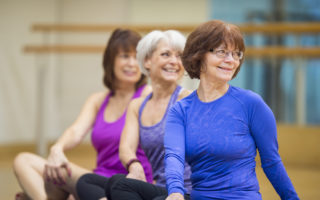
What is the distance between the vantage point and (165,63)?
2.35 m

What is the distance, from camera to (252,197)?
1.76 meters

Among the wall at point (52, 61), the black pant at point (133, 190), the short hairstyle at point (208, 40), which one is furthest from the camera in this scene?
the wall at point (52, 61)

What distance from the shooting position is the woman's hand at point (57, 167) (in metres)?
2.57

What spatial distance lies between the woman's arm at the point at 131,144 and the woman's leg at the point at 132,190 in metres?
0.23

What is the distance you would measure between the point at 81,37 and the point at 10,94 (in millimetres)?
965

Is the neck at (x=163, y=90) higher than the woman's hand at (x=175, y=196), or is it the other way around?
the neck at (x=163, y=90)

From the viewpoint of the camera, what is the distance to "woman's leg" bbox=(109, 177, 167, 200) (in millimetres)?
1961

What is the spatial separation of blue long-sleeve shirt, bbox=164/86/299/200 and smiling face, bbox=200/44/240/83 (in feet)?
0.20

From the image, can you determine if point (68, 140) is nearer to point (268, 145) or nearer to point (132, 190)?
point (132, 190)

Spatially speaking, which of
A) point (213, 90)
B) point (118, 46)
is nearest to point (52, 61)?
point (118, 46)

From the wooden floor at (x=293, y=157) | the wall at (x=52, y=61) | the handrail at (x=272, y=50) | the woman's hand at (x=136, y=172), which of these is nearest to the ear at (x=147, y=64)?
the woman's hand at (x=136, y=172)

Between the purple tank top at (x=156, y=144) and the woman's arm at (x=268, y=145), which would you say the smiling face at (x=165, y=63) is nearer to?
the purple tank top at (x=156, y=144)

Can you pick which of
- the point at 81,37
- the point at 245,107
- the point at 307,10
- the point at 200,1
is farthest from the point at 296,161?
the point at 245,107

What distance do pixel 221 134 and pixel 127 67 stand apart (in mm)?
1103
